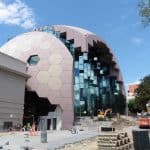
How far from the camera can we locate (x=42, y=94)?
193 ft

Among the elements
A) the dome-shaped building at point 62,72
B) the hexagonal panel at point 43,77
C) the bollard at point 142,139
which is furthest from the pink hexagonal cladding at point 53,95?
the bollard at point 142,139

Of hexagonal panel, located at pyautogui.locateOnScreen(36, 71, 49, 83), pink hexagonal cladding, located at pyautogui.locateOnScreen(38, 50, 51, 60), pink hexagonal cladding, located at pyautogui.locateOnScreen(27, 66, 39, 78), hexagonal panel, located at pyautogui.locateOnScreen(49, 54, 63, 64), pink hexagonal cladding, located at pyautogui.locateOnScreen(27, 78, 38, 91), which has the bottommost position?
pink hexagonal cladding, located at pyautogui.locateOnScreen(27, 78, 38, 91)

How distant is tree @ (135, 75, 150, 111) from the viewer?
257 feet

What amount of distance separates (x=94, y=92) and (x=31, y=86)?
11184 mm

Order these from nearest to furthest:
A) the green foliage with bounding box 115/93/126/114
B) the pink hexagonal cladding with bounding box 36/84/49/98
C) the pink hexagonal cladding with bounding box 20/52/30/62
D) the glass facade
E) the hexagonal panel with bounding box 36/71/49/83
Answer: the pink hexagonal cladding with bounding box 36/84/49/98
the hexagonal panel with bounding box 36/71/49/83
the glass facade
the pink hexagonal cladding with bounding box 20/52/30/62
the green foliage with bounding box 115/93/126/114

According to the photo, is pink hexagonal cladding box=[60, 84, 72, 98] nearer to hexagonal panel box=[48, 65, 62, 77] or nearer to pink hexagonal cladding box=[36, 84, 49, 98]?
hexagonal panel box=[48, 65, 62, 77]

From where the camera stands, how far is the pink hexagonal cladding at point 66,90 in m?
56.9

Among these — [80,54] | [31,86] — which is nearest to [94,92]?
[80,54]

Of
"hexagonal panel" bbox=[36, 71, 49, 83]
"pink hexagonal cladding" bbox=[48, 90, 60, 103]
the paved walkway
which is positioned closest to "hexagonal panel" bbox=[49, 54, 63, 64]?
"hexagonal panel" bbox=[36, 71, 49, 83]

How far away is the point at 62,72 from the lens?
5803 centimetres

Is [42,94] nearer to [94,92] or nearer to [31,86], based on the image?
[31,86]

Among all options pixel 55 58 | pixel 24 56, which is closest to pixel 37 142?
pixel 55 58

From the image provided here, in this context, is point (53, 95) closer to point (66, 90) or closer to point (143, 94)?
point (66, 90)

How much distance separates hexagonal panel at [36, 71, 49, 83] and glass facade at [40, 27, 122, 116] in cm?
448
